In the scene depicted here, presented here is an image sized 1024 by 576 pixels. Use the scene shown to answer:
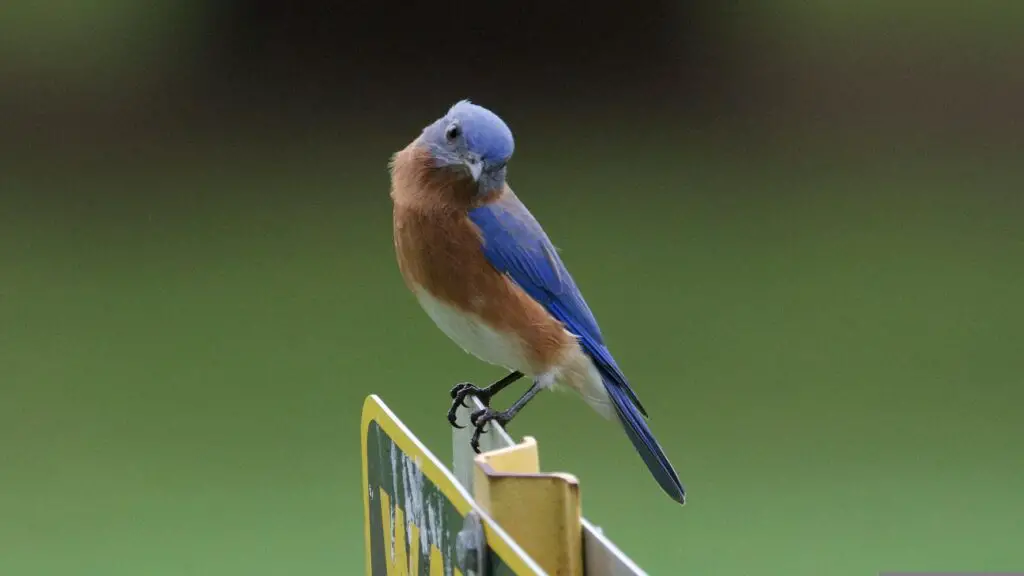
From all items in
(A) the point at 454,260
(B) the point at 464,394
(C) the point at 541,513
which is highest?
(A) the point at 454,260

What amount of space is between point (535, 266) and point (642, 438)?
0.19m

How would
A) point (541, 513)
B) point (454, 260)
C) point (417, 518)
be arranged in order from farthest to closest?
point (454, 260) < point (417, 518) < point (541, 513)

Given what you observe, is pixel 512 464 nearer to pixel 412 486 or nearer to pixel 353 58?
pixel 412 486

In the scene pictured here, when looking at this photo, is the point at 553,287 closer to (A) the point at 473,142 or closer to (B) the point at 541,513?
(A) the point at 473,142

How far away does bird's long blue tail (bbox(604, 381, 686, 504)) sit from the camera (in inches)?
39.9

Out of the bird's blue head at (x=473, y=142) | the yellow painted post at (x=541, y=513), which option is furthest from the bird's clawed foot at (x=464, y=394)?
the yellow painted post at (x=541, y=513)

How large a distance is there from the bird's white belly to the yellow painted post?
0.44 m

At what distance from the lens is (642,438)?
1.05 meters

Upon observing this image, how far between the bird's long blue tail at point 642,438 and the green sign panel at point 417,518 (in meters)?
0.31

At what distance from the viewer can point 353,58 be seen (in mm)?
1755

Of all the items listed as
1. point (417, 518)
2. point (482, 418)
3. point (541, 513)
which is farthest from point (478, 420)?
point (541, 513)

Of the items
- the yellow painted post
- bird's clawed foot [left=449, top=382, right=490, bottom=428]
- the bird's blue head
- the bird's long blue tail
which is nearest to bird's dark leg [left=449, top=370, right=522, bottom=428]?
bird's clawed foot [left=449, top=382, right=490, bottom=428]

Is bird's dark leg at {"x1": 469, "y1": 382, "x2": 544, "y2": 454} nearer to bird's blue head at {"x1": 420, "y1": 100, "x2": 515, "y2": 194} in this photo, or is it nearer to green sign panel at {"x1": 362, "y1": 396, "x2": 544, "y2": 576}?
green sign panel at {"x1": 362, "y1": 396, "x2": 544, "y2": 576}

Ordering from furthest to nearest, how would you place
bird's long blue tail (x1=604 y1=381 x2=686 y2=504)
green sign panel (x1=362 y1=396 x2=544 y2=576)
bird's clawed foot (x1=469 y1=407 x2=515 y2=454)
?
bird's long blue tail (x1=604 y1=381 x2=686 y2=504), bird's clawed foot (x1=469 y1=407 x2=515 y2=454), green sign panel (x1=362 y1=396 x2=544 y2=576)
